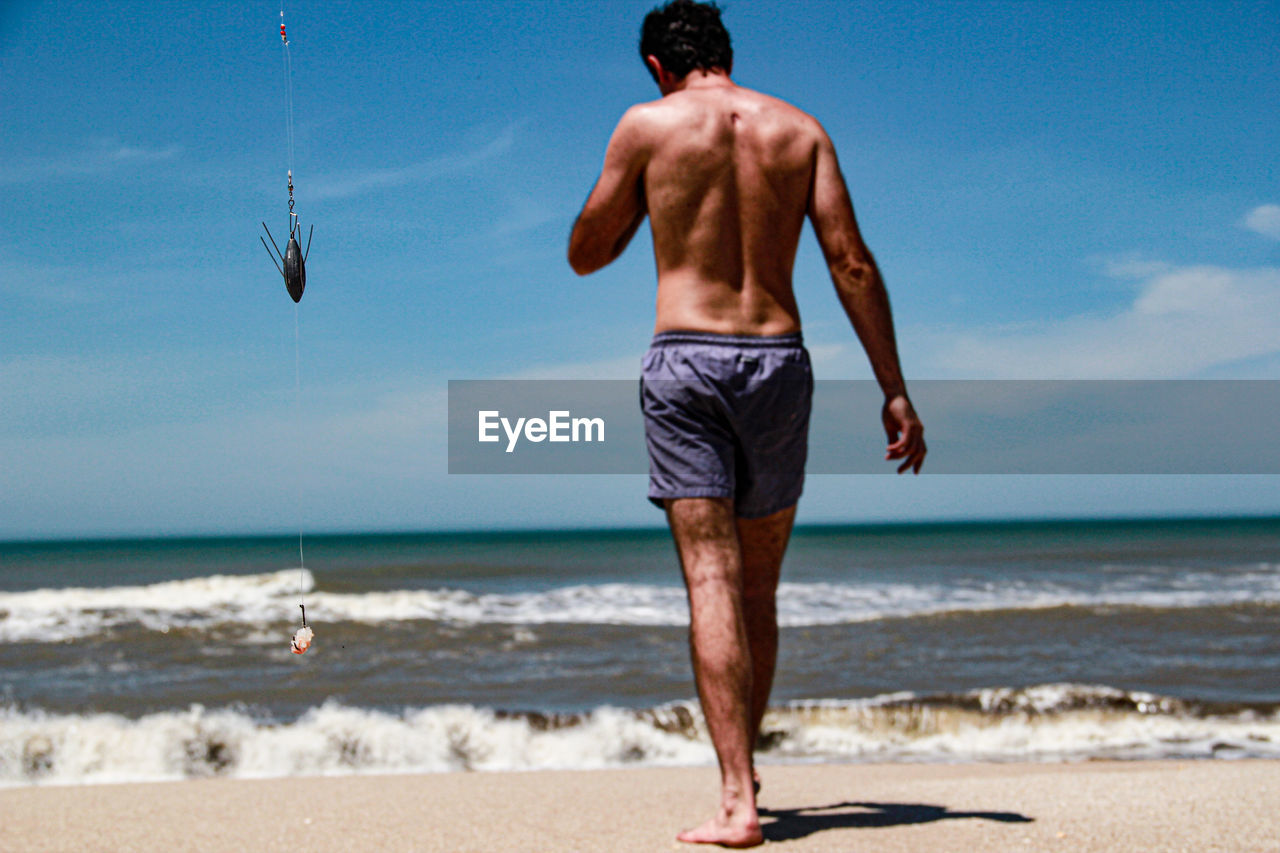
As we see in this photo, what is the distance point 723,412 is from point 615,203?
486 mm

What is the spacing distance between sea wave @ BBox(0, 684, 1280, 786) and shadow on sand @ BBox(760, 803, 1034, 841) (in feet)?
8.22

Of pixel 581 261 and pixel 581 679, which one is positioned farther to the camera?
pixel 581 679

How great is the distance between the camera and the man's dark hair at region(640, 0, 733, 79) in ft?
7.25

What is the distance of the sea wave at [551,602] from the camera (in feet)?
37.3

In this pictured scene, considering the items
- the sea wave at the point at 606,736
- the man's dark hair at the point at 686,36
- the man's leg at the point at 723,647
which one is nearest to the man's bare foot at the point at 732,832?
the man's leg at the point at 723,647

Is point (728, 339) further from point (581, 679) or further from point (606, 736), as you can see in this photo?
point (581, 679)

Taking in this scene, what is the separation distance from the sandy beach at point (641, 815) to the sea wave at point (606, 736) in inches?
57.4

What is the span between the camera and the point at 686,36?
87.3 inches

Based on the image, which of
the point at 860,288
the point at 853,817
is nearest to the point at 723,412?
the point at 860,288

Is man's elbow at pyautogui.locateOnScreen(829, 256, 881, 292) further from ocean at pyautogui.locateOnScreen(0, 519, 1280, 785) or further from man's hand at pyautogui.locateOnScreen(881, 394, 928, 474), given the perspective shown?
ocean at pyautogui.locateOnScreen(0, 519, 1280, 785)

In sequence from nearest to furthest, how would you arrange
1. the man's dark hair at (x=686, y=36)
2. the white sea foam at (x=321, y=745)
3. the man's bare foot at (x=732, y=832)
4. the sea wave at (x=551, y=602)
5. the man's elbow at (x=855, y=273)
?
the man's bare foot at (x=732, y=832), the man's elbow at (x=855, y=273), the man's dark hair at (x=686, y=36), the white sea foam at (x=321, y=745), the sea wave at (x=551, y=602)

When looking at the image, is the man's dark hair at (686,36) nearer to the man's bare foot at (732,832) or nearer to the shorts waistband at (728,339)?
the shorts waistband at (728,339)

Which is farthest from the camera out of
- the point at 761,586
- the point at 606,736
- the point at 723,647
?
the point at 606,736

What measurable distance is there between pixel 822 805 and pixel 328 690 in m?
4.92
